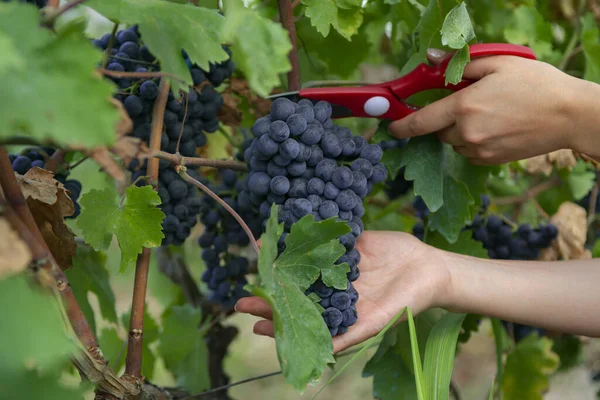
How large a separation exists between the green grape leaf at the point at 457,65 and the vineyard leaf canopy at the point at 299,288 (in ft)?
1.02

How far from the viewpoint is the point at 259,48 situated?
0.56 meters

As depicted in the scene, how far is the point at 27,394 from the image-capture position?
46 centimetres

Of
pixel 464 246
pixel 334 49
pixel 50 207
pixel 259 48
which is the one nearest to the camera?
pixel 259 48

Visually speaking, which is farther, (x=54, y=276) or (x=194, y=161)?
(x=194, y=161)

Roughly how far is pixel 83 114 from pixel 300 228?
1.10 feet

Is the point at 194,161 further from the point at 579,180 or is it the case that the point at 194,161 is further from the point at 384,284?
the point at 579,180

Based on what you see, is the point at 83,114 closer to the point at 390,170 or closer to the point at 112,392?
the point at 112,392

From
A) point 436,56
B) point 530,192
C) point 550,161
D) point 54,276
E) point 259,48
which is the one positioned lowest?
point 530,192

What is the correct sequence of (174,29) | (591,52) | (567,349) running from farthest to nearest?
(567,349) < (591,52) < (174,29)

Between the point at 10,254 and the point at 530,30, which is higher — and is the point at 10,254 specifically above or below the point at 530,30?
above

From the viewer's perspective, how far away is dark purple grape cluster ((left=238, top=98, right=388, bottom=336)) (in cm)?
79

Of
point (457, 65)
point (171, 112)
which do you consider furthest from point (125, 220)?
point (457, 65)

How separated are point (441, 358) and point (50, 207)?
1.96ft

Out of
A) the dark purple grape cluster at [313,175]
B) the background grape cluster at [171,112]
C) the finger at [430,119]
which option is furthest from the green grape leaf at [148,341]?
the finger at [430,119]
